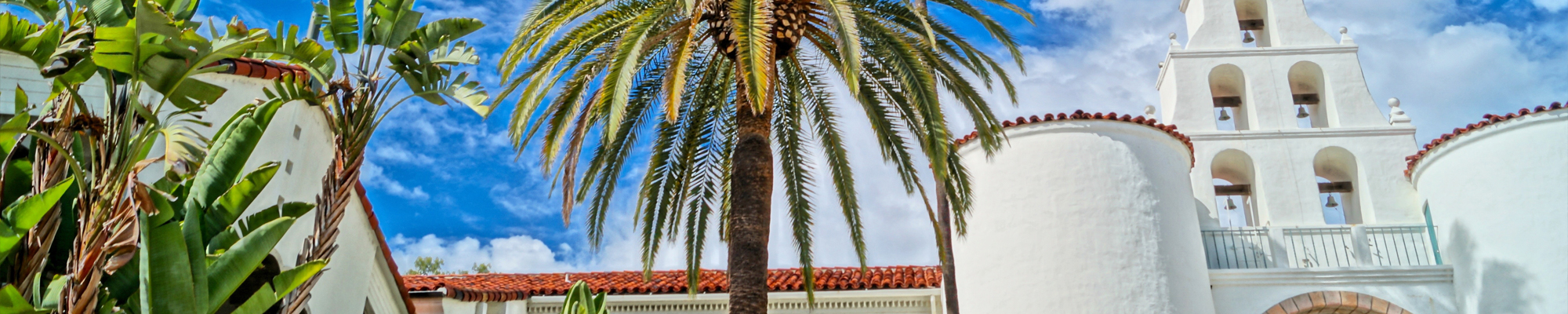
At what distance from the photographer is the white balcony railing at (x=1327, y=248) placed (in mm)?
17359

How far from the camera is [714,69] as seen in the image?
46.7 ft

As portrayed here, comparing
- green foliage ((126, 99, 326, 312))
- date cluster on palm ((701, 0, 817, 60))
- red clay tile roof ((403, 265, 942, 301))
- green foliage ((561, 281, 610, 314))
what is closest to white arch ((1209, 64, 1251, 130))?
red clay tile roof ((403, 265, 942, 301))

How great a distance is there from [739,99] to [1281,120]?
1119 centimetres

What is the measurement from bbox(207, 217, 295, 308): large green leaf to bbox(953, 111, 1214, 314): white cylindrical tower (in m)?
11.4

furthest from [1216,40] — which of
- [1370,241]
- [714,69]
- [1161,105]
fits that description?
[714,69]

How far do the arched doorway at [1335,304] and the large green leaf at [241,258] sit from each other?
1402 centimetres

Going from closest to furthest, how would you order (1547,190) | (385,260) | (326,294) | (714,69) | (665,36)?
1. (326,294)
2. (385,260)
3. (665,36)
4. (714,69)
5. (1547,190)

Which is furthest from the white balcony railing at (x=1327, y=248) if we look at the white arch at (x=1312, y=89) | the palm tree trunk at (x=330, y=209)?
the palm tree trunk at (x=330, y=209)

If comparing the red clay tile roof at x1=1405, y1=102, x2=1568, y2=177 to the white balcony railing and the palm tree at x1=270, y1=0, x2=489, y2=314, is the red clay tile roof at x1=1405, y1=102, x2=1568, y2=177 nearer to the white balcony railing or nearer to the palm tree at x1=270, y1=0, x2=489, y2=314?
the white balcony railing

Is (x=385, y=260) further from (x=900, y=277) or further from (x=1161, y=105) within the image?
(x=1161, y=105)

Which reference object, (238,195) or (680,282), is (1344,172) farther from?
(238,195)

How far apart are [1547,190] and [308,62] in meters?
15.9

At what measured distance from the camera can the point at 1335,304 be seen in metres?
16.8

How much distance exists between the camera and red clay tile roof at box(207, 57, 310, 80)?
31.3 ft
